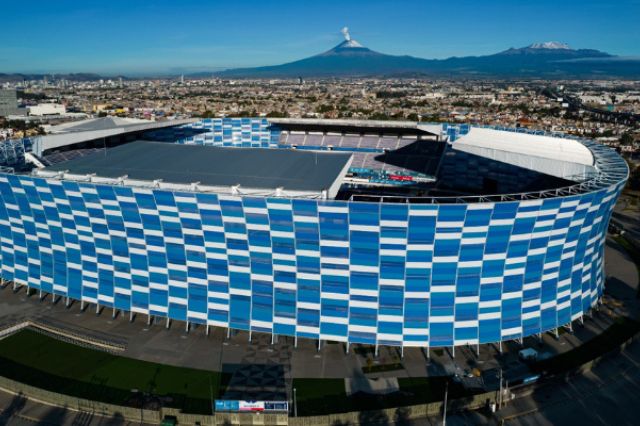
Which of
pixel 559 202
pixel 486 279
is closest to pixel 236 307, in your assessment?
pixel 486 279

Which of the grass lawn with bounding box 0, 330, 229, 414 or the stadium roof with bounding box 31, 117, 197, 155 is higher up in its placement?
the stadium roof with bounding box 31, 117, 197, 155

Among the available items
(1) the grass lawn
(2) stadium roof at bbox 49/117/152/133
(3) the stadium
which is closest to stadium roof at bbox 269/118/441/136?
(2) stadium roof at bbox 49/117/152/133

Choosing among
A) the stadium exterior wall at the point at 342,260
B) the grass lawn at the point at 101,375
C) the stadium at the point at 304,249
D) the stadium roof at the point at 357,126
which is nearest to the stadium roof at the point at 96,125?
the stadium at the point at 304,249

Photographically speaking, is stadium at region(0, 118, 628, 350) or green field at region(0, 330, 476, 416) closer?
green field at region(0, 330, 476, 416)

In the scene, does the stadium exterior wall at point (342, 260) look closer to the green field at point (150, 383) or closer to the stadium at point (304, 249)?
the stadium at point (304, 249)

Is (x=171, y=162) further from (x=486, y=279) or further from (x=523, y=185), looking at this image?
(x=523, y=185)

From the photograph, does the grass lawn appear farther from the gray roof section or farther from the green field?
the gray roof section
